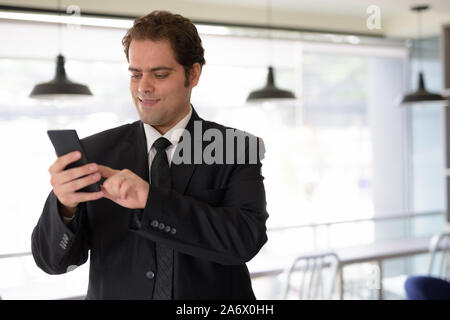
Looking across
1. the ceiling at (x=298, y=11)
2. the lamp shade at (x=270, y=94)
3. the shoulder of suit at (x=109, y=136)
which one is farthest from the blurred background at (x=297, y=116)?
the shoulder of suit at (x=109, y=136)

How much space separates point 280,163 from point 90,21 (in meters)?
1.85

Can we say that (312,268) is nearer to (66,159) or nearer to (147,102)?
(147,102)

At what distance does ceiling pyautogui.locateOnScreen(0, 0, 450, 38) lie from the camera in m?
3.53

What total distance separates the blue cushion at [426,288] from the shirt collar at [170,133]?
168 cm

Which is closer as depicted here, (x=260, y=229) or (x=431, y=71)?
(x=260, y=229)

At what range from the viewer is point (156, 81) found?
86cm

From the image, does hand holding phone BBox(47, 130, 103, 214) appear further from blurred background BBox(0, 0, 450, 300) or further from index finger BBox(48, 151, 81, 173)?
blurred background BBox(0, 0, 450, 300)

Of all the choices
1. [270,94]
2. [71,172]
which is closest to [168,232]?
[71,172]

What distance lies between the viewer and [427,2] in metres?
3.37

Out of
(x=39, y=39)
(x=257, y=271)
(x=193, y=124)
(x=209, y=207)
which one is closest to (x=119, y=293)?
(x=209, y=207)

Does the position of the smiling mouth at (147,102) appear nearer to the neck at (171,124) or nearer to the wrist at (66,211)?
the neck at (171,124)
